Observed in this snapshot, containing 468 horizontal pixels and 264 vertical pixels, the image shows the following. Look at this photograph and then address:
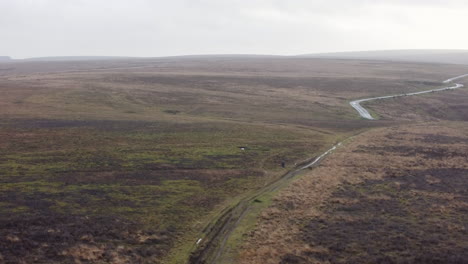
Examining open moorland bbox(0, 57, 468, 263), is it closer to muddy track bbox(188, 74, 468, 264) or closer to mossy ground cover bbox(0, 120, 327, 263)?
mossy ground cover bbox(0, 120, 327, 263)

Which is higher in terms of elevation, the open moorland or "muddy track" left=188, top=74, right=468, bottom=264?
the open moorland

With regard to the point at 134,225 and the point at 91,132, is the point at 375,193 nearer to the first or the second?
the point at 134,225

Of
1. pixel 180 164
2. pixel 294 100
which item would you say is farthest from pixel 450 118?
pixel 180 164

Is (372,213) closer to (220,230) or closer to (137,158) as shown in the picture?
Answer: (220,230)

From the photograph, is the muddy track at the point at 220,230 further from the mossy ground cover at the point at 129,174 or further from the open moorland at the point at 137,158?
the mossy ground cover at the point at 129,174

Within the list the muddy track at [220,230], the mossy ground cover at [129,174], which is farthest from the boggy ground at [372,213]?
the mossy ground cover at [129,174]

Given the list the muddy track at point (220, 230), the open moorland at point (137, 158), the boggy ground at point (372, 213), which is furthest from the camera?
the open moorland at point (137, 158)

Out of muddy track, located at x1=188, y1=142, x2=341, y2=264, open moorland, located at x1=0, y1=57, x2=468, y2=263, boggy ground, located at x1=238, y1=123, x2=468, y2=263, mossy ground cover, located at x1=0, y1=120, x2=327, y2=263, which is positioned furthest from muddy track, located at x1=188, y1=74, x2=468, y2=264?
boggy ground, located at x1=238, y1=123, x2=468, y2=263
